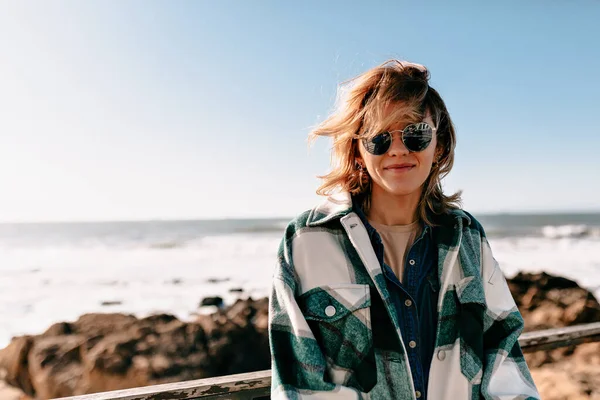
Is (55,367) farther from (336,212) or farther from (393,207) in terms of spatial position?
(393,207)

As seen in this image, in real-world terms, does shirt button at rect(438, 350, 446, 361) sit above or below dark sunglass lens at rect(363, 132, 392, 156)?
below

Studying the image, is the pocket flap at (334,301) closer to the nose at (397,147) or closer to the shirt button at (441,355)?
the shirt button at (441,355)

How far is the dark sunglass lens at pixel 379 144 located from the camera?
1.74m

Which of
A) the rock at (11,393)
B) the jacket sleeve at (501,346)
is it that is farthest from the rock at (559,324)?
the rock at (11,393)

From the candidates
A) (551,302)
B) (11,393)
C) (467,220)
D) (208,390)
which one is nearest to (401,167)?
(467,220)

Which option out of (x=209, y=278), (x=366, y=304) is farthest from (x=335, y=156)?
(x=209, y=278)

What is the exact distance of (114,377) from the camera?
17.5 ft

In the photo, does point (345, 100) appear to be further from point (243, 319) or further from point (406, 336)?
point (243, 319)

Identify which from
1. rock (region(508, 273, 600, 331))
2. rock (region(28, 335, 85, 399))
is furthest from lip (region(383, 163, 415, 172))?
rock (region(508, 273, 600, 331))

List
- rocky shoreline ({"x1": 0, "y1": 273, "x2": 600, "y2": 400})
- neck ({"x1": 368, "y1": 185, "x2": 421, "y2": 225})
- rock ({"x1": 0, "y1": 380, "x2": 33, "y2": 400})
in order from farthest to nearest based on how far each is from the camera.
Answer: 1. rock ({"x1": 0, "y1": 380, "x2": 33, "y2": 400})
2. rocky shoreline ({"x1": 0, "y1": 273, "x2": 600, "y2": 400})
3. neck ({"x1": 368, "y1": 185, "x2": 421, "y2": 225})

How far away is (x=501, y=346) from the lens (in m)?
1.73

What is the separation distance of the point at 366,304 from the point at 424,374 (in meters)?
0.34

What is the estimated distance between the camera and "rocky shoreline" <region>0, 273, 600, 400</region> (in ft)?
17.3

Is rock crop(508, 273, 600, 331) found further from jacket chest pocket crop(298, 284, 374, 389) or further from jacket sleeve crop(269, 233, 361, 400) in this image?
jacket sleeve crop(269, 233, 361, 400)
